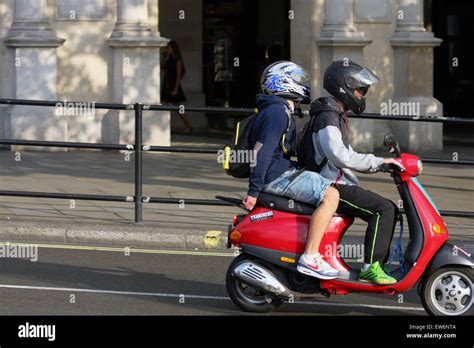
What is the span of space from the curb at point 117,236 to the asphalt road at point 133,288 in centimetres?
21

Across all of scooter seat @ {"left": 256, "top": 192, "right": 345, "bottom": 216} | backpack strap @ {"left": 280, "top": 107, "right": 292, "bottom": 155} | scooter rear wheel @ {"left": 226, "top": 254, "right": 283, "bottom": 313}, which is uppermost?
backpack strap @ {"left": 280, "top": 107, "right": 292, "bottom": 155}

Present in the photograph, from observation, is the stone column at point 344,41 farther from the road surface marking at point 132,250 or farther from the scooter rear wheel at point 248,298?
the scooter rear wheel at point 248,298

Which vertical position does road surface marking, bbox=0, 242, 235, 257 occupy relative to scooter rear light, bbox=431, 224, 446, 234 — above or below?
below

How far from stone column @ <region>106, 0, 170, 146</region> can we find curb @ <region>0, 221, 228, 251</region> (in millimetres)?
7246

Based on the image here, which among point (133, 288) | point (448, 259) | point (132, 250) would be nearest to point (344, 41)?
point (132, 250)

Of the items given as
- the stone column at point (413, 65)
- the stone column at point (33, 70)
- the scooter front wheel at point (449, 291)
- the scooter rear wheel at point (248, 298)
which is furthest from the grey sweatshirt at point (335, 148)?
the stone column at point (413, 65)

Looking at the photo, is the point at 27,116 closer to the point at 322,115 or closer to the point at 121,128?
the point at 121,128

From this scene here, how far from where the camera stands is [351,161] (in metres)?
8.22

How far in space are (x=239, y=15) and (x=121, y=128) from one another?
8.04 m

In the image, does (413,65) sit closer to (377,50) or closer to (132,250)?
(377,50)

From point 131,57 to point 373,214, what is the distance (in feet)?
37.6

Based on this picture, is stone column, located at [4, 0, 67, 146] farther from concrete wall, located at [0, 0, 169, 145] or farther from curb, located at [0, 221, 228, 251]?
curb, located at [0, 221, 228, 251]

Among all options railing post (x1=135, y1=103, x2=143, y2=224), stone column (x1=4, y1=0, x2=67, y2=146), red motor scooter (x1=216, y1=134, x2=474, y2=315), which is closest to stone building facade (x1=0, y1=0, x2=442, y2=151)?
stone column (x1=4, y1=0, x2=67, y2=146)

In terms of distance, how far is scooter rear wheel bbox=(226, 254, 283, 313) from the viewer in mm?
8758
